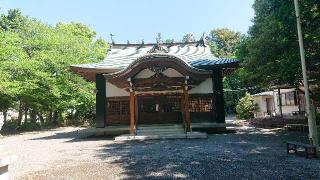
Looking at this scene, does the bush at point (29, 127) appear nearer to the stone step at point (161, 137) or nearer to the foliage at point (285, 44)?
the stone step at point (161, 137)

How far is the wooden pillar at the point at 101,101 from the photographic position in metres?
19.8

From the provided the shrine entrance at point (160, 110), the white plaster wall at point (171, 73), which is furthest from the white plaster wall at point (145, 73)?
the shrine entrance at point (160, 110)

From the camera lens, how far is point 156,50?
62.0ft

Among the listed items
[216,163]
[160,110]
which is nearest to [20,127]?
[160,110]

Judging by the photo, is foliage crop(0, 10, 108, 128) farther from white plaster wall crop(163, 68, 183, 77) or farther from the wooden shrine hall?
white plaster wall crop(163, 68, 183, 77)

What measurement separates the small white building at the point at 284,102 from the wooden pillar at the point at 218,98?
32.6 ft

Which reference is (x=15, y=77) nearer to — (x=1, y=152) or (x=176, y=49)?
(x=176, y=49)

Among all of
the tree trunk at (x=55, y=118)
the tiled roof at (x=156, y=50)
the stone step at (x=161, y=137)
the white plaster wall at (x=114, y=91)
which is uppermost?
the tiled roof at (x=156, y=50)

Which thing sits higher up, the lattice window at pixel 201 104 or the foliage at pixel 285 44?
the foliage at pixel 285 44

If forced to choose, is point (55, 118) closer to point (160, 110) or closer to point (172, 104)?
point (160, 110)

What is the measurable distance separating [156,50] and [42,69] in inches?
540

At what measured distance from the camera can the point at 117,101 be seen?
1991 cm

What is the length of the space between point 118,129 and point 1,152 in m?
14.0

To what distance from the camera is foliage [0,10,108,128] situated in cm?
2381
